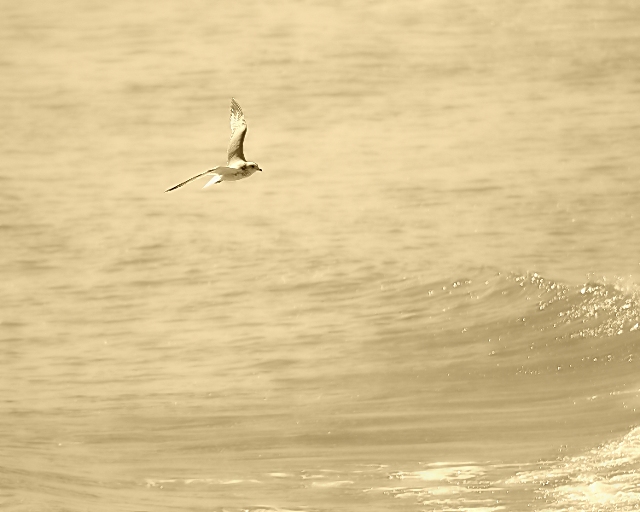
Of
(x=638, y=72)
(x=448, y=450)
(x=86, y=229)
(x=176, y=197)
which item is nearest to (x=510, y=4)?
(x=638, y=72)

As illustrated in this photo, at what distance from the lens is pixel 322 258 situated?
41.2ft

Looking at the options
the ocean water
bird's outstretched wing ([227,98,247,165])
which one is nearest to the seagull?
bird's outstretched wing ([227,98,247,165])

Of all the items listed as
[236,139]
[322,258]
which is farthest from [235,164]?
[322,258]

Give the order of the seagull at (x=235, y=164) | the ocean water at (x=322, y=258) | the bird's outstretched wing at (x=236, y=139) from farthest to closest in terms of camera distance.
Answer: the ocean water at (x=322, y=258) → the bird's outstretched wing at (x=236, y=139) → the seagull at (x=235, y=164)

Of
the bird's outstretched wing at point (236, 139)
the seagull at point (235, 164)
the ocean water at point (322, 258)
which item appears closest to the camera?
the seagull at point (235, 164)

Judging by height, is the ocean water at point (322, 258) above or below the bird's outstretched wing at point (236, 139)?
below

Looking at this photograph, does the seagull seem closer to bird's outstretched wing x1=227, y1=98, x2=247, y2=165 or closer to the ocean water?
bird's outstretched wing x1=227, y1=98, x2=247, y2=165

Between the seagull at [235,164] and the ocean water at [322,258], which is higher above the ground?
the seagull at [235,164]

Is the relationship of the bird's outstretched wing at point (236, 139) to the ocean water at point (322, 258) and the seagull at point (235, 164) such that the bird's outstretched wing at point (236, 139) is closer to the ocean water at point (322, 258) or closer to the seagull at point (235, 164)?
the seagull at point (235, 164)

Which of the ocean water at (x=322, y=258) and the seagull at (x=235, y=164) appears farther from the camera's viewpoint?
the ocean water at (x=322, y=258)

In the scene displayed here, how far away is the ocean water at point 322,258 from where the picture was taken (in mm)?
8500

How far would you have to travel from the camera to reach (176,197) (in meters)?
14.2

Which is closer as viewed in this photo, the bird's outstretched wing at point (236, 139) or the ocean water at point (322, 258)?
the bird's outstretched wing at point (236, 139)

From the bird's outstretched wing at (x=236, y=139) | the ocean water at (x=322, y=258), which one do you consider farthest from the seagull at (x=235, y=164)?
the ocean water at (x=322, y=258)
